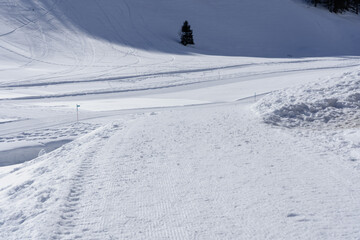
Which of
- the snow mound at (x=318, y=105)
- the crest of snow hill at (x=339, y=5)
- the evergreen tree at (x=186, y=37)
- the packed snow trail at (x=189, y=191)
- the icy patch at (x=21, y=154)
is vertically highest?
the crest of snow hill at (x=339, y=5)

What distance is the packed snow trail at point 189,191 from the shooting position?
4.05 metres

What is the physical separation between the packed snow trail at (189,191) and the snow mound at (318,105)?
0.97 metres

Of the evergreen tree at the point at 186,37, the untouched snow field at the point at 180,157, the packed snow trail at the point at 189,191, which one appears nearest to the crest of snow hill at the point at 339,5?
the evergreen tree at the point at 186,37

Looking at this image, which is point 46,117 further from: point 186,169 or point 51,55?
point 51,55

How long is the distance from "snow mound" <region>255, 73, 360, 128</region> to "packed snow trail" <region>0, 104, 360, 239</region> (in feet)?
3.19

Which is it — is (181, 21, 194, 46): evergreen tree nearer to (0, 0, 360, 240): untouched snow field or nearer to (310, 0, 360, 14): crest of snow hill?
(0, 0, 360, 240): untouched snow field

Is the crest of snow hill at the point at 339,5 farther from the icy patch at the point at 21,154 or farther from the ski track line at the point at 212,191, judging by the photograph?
the icy patch at the point at 21,154

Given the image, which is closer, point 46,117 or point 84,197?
point 84,197

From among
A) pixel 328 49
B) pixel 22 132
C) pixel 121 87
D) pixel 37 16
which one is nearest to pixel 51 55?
pixel 37 16

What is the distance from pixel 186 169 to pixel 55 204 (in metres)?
2.02

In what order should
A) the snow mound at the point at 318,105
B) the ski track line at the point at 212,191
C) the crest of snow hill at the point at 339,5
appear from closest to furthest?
the ski track line at the point at 212,191 < the snow mound at the point at 318,105 < the crest of snow hill at the point at 339,5

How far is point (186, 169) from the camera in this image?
5.89 metres

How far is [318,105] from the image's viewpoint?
890cm

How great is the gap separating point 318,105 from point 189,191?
5.11 metres
